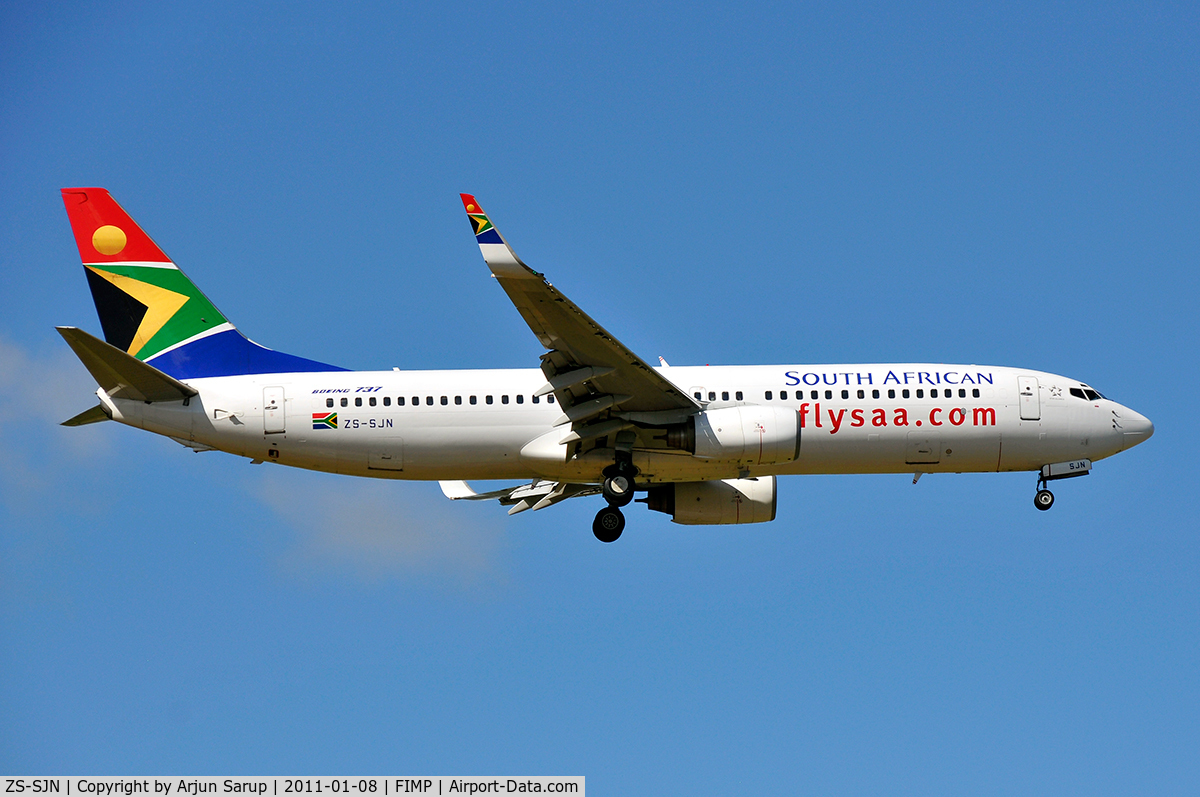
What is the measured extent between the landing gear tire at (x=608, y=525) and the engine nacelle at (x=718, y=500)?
2.70m

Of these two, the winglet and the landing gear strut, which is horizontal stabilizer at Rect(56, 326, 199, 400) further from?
the landing gear strut

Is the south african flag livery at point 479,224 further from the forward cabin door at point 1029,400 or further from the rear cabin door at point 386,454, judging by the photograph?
the forward cabin door at point 1029,400

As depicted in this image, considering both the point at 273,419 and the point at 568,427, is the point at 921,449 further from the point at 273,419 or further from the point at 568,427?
the point at 273,419

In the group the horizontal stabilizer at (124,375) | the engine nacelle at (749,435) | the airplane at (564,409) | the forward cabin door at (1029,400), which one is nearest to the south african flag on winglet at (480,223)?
the airplane at (564,409)

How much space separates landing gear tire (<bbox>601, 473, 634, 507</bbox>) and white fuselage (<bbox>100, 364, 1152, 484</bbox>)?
0.57m

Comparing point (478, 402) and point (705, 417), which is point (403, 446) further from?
point (705, 417)

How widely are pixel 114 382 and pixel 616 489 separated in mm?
12642

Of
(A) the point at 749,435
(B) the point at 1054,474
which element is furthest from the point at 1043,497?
(A) the point at 749,435

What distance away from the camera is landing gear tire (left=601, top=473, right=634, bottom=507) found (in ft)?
114

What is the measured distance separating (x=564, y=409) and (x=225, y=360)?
9.07 metres

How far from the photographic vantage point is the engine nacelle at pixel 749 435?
3356 centimetres

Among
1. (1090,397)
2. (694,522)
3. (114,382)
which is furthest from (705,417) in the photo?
(114,382)

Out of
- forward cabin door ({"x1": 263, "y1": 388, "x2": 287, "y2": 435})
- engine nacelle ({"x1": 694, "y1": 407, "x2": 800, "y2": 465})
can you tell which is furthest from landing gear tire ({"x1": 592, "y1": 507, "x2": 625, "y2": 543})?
forward cabin door ({"x1": 263, "y1": 388, "x2": 287, "y2": 435})

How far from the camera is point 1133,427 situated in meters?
37.3
